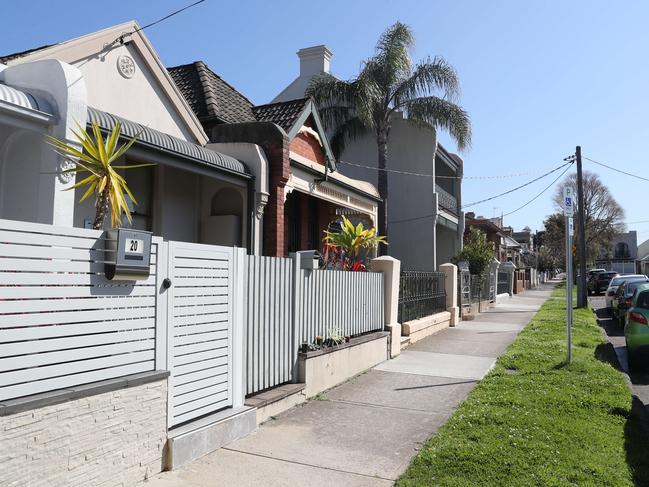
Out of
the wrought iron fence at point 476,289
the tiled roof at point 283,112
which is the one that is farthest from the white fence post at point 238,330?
the wrought iron fence at point 476,289

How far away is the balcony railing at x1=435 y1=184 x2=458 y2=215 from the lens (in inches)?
1005

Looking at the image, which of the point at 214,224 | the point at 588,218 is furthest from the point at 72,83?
the point at 588,218

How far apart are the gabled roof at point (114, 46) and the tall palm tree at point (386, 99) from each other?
423 inches

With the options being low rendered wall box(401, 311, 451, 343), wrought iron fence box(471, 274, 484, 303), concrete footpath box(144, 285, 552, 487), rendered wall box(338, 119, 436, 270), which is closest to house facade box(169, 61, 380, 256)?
low rendered wall box(401, 311, 451, 343)

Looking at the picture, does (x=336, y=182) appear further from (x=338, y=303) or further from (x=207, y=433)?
(x=207, y=433)

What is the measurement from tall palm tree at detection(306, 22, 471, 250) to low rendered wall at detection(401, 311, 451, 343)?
6.08m

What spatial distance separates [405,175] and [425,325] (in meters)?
11.9

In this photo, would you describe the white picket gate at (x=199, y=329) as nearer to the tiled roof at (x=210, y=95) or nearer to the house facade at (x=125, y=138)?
the house facade at (x=125, y=138)

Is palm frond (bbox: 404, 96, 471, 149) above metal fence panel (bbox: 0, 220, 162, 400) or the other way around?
above

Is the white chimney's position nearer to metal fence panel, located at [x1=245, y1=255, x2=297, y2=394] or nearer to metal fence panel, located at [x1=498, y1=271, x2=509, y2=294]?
metal fence panel, located at [x1=498, y1=271, x2=509, y2=294]

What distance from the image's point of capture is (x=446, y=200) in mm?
26875

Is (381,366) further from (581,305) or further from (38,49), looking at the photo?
(581,305)

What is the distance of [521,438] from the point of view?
5785mm

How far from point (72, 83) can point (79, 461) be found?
14.2 feet
